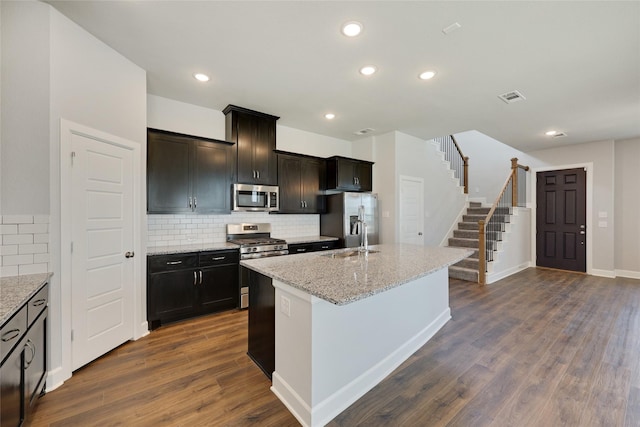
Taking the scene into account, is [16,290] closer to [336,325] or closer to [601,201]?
[336,325]

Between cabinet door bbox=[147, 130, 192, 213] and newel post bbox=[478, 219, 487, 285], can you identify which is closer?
cabinet door bbox=[147, 130, 192, 213]

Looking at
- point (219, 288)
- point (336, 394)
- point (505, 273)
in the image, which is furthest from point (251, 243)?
point (505, 273)

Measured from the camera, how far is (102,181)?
2.52 m

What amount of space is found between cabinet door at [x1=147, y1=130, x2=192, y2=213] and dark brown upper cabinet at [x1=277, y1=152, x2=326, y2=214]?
1465mm

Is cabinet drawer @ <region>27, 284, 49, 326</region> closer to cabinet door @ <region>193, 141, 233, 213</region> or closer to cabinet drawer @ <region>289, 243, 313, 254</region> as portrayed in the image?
cabinet door @ <region>193, 141, 233, 213</region>

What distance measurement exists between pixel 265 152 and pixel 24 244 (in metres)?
2.93

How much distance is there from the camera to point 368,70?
118 inches

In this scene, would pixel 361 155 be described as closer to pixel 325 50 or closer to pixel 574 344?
pixel 325 50

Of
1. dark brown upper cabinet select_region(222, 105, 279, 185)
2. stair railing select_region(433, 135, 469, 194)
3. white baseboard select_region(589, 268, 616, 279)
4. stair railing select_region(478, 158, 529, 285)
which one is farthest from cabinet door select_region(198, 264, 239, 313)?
white baseboard select_region(589, 268, 616, 279)

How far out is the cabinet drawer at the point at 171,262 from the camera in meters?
3.15

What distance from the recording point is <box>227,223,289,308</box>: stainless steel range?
12.4 feet

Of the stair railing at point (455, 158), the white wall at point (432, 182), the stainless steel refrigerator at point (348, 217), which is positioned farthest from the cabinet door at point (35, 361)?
the stair railing at point (455, 158)

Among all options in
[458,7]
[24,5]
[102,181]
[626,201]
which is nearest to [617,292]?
[626,201]

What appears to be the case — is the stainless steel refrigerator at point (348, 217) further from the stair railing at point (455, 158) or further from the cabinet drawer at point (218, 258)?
the stair railing at point (455, 158)
